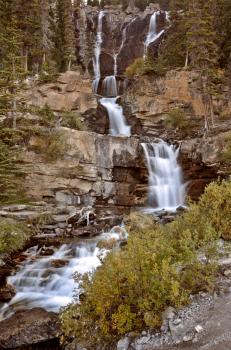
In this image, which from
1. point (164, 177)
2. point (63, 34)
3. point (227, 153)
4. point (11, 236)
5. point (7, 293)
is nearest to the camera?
point (7, 293)

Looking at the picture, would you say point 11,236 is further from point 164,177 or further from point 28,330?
point 164,177

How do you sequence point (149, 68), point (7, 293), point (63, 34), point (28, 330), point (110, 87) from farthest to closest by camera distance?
1. point (63, 34)
2. point (110, 87)
3. point (149, 68)
4. point (7, 293)
5. point (28, 330)

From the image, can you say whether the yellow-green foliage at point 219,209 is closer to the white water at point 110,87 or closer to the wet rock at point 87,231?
the wet rock at point 87,231

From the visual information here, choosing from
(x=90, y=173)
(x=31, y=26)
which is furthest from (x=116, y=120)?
(x=31, y=26)

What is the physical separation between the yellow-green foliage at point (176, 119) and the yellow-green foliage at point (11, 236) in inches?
701

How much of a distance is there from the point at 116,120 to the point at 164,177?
9.13 m

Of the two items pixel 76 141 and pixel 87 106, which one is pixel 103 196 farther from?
pixel 87 106

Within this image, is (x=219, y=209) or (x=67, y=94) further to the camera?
(x=67, y=94)

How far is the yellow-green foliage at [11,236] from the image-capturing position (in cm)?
1445

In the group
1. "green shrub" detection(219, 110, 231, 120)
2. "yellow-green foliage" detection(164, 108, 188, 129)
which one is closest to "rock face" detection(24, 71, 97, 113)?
"yellow-green foliage" detection(164, 108, 188, 129)

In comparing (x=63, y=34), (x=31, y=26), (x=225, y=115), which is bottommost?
(x=225, y=115)

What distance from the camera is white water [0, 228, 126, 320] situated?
10664 millimetres

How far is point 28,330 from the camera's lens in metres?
8.87

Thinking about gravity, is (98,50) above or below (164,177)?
above
